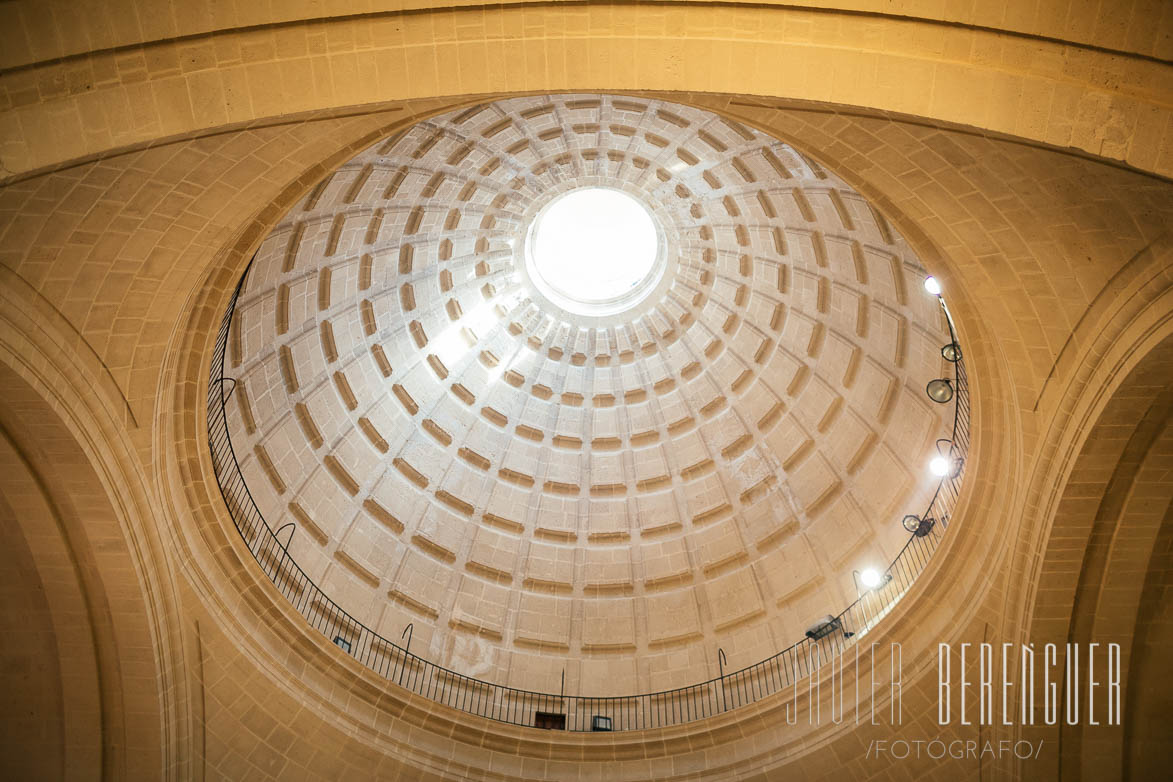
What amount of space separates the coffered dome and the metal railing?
382 millimetres

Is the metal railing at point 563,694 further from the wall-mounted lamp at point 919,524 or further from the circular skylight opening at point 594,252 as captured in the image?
the circular skylight opening at point 594,252

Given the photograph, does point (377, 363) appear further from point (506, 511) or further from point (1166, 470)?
point (1166, 470)

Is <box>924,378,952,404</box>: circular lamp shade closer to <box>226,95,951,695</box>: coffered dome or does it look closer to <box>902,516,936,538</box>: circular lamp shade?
<box>226,95,951,695</box>: coffered dome

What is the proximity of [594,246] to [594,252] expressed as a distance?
20 centimetres

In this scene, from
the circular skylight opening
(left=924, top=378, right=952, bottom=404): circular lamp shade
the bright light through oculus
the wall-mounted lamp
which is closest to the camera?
(left=924, top=378, right=952, bottom=404): circular lamp shade

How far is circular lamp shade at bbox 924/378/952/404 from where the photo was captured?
46.8 ft

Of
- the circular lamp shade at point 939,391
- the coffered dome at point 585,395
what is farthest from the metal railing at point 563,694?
the coffered dome at point 585,395

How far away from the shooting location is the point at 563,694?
17594 millimetres

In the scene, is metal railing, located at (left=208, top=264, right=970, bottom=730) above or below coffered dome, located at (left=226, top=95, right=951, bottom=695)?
below

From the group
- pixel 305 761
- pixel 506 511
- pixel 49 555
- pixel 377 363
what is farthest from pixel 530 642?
pixel 49 555

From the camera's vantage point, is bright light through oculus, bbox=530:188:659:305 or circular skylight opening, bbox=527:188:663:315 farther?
bright light through oculus, bbox=530:188:659:305

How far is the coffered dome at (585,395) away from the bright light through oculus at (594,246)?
0.15m

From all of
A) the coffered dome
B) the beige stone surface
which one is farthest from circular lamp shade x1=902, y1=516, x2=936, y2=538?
the beige stone surface

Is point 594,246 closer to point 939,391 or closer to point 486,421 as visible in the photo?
point 486,421
